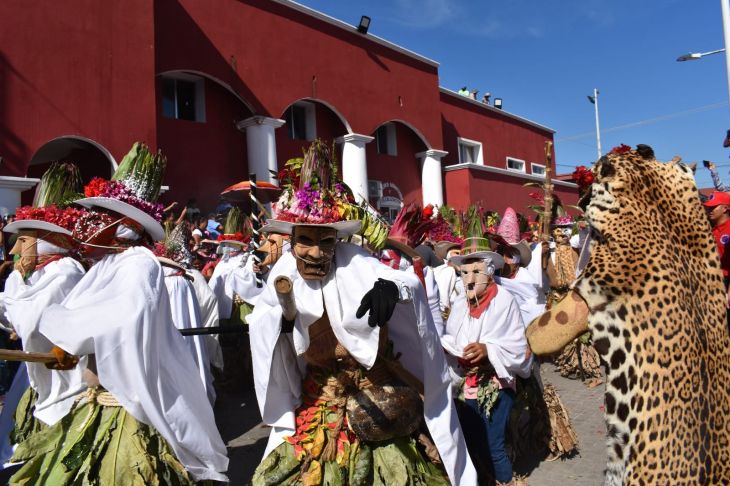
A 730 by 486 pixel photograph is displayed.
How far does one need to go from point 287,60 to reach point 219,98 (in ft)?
7.48

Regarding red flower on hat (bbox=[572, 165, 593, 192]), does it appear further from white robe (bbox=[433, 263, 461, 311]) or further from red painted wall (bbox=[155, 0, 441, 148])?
red painted wall (bbox=[155, 0, 441, 148])

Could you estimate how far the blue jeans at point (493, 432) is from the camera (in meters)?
4.67

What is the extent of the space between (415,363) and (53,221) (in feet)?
12.1

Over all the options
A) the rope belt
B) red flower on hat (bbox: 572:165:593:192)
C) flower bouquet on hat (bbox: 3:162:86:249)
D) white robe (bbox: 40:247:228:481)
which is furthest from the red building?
red flower on hat (bbox: 572:165:593:192)

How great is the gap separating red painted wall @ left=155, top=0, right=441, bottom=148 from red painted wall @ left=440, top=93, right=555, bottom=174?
2956 mm

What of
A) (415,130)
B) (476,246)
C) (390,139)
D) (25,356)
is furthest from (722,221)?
(390,139)

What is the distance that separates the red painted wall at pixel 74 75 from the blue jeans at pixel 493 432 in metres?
9.36

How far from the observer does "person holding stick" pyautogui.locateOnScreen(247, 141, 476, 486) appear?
348 centimetres

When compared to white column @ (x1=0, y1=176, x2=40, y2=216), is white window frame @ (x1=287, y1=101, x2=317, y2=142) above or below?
above

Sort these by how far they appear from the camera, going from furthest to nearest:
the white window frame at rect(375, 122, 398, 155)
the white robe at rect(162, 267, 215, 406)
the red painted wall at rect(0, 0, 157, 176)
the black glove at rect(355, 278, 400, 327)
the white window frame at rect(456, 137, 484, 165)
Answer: the white window frame at rect(456, 137, 484, 165) < the white window frame at rect(375, 122, 398, 155) < the red painted wall at rect(0, 0, 157, 176) < the white robe at rect(162, 267, 215, 406) < the black glove at rect(355, 278, 400, 327)

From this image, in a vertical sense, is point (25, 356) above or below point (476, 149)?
below

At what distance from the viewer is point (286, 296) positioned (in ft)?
11.0

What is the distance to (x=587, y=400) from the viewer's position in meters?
7.27

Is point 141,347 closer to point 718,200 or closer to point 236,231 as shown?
point 718,200
